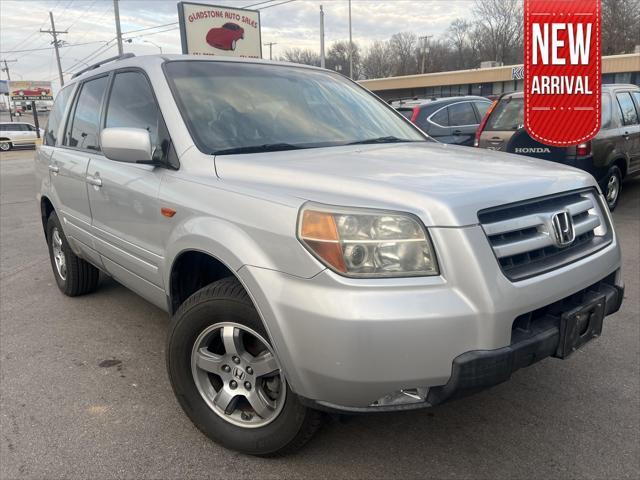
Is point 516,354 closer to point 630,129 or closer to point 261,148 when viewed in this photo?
point 261,148

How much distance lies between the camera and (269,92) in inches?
120

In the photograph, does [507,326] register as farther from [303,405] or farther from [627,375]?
[627,375]

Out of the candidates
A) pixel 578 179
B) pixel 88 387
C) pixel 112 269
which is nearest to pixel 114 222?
pixel 112 269

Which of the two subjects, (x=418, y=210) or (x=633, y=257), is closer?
(x=418, y=210)

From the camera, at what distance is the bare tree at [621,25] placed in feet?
173

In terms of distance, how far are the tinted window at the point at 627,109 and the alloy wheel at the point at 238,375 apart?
7.25 meters

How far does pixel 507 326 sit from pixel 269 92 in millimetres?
1904

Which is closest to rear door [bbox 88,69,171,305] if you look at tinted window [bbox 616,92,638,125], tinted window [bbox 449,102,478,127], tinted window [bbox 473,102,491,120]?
tinted window [bbox 616,92,638,125]

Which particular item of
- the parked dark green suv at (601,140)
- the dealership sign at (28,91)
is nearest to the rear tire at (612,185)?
the parked dark green suv at (601,140)

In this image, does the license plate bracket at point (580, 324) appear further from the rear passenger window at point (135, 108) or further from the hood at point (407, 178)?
the rear passenger window at point (135, 108)

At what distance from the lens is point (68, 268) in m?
4.39

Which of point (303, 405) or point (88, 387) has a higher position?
point (303, 405)

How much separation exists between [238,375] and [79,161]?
216 cm

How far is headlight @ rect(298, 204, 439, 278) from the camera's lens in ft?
6.06
